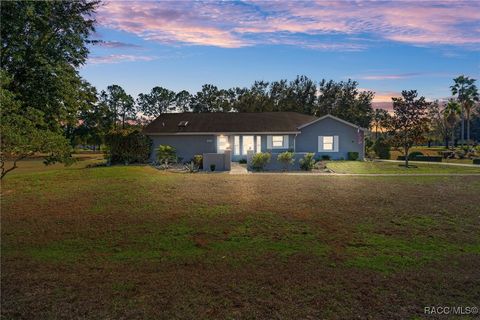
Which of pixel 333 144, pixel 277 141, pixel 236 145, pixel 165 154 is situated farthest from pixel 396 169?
pixel 165 154

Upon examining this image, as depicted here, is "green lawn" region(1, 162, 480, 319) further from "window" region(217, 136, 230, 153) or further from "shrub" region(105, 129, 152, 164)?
"window" region(217, 136, 230, 153)

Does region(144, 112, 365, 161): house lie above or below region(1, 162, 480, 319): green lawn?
above

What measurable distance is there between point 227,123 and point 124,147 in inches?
413

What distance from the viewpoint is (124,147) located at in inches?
1239

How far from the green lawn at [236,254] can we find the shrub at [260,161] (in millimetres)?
10139

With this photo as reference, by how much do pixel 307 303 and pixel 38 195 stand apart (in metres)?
13.1

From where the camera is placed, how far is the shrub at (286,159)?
2613cm

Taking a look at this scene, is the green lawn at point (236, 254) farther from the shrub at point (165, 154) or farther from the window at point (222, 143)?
the window at point (222, 143)

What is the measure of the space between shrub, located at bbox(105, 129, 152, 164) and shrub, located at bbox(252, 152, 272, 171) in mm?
11360

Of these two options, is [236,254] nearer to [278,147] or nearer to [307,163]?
[307,163]

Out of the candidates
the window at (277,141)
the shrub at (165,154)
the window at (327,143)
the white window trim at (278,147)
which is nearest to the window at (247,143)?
the white window trim at (278,147)

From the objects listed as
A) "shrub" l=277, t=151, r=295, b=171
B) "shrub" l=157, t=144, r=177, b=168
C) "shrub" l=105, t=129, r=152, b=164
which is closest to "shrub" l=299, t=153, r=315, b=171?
"shrub" l=277, t=151, r=295, b=171

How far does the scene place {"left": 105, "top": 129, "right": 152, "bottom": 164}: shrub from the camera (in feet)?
103

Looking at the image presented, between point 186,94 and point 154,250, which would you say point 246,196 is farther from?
point 186,94
